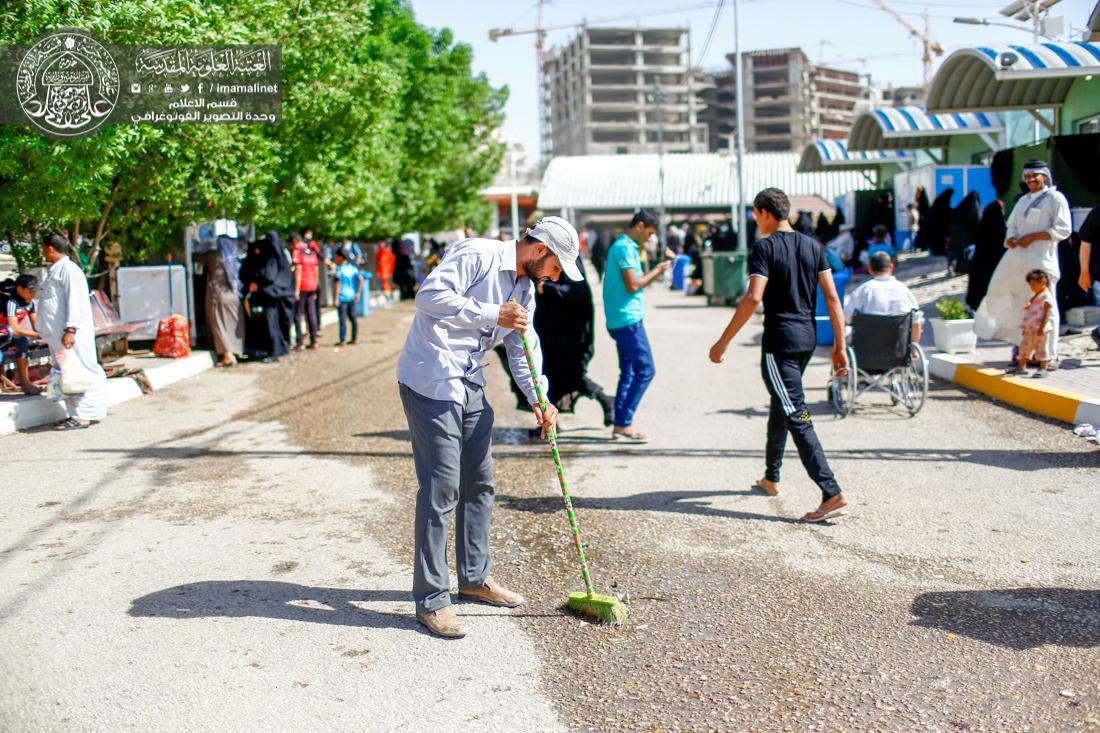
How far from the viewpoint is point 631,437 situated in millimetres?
8750

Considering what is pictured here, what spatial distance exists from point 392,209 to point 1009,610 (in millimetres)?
26060

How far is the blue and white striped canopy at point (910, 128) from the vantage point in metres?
25.3

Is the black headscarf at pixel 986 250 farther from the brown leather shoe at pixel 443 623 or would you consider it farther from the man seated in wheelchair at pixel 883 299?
the brown leather shoe at pixel 443 623

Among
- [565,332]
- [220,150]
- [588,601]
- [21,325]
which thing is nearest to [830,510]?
[588,601]

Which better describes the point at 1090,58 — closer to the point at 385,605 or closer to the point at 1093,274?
the point at 1093,274

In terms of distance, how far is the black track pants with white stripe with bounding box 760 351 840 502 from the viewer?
606 cm

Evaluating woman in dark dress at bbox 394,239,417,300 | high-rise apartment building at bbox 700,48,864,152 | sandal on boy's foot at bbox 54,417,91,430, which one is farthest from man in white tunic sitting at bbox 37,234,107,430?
high-rise apartment building at bbox 700,48,864,152

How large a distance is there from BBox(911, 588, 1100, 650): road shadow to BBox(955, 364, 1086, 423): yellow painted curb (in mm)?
4458

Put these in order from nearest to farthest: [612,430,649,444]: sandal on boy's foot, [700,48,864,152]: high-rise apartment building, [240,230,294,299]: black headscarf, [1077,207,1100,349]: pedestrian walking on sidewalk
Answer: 1. [612,430,649,444]: sandal on boy's foot
2. [1077,207,1100,349]: pedestrian walking on sidewalk
3. [240,230,294,299]: black headscarf
4. [700,48,864,152]: high-rise apartment building

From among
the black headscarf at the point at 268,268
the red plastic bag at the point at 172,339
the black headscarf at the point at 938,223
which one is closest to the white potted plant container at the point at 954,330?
the black headscarf at the point at 268,268

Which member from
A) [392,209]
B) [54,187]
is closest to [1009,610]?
[54,187]

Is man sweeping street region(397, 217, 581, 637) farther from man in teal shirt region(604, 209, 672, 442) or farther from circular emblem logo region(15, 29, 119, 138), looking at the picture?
circular emblem logo region(15, 29, 119, 138)

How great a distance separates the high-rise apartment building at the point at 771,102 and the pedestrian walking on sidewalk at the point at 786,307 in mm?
137384

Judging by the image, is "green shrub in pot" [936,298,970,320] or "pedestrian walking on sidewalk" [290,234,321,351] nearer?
"green shrub in pot" [936,298,970,320]
